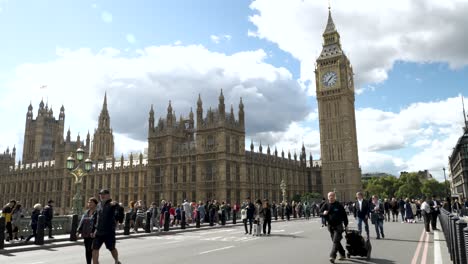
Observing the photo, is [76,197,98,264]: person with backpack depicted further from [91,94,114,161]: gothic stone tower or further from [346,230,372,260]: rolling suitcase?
[91,94,114,161]: gothic stone tower

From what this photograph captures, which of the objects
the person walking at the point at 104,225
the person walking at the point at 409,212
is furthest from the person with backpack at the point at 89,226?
the person walking at the point at 409,212

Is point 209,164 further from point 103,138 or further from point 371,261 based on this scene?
point 103,138

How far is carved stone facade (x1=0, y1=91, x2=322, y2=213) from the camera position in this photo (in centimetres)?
5916

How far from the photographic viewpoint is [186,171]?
62.0m

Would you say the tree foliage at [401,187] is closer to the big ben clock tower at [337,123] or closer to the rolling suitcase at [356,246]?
the big ben clock tower at [337,123]

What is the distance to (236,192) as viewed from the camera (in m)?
60.3

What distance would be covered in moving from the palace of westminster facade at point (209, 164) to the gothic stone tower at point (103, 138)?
26 cm

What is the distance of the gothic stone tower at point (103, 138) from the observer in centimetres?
10394

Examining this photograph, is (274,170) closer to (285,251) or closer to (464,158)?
(464,158)

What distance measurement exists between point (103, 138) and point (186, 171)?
52242 millimetres

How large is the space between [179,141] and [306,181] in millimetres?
37533

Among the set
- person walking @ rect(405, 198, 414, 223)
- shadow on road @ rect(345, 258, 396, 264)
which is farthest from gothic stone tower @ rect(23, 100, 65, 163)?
shadow on road @ rect(345, 258, 396, 264)

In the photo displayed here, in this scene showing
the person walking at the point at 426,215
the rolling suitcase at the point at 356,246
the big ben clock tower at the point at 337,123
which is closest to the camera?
the rolling suitcase at the point at 356,246

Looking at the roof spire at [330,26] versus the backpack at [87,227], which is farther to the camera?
the roof spire at [330,26]
